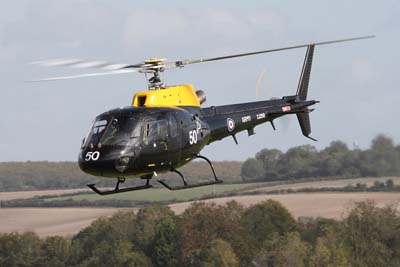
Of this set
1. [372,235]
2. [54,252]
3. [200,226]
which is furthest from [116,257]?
[372,235]

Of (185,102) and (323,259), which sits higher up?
(185,102)

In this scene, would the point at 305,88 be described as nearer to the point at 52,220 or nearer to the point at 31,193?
the point at 52,220

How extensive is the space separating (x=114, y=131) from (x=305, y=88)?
14.8 meters

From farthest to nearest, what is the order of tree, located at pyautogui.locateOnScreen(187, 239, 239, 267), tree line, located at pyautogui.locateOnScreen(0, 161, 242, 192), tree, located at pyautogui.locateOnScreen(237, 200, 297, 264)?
tree line, located at pyautogui.locateOnScreen(0, 161, 242, 192) → tree, located at pyautogui.locateOnScreen(237, 200, 297, 264) → tree, located at pyautogui.locateOnScreen(187, 239, 239, 267)

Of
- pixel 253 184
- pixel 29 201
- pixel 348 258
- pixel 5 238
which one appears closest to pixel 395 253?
pixel 348 258

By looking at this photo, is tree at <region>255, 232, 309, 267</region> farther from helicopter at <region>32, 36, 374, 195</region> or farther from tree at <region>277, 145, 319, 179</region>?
helicopter at <region>32, 36, 374, 195</region>

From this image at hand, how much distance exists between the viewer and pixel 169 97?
3772cm

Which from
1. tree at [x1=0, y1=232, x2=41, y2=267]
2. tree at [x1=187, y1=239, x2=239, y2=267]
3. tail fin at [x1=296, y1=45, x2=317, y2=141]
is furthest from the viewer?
tree at [x1=0, y1=232, x2=41, y2=267]

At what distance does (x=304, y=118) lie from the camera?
47.1 m

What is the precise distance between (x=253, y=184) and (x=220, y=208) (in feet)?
64.0

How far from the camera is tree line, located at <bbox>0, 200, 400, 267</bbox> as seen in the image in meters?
114

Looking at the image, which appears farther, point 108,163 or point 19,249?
point 19,249

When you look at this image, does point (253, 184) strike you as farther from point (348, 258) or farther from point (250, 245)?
point (348, 258)

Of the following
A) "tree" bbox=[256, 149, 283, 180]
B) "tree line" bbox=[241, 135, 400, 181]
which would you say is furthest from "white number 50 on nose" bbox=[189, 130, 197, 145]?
"tree" bbox=[256, 149, 283, 180]
